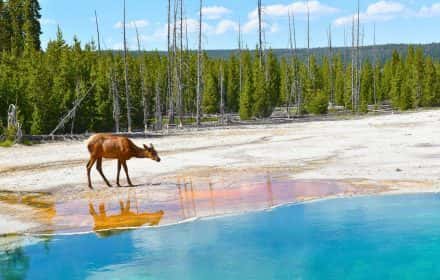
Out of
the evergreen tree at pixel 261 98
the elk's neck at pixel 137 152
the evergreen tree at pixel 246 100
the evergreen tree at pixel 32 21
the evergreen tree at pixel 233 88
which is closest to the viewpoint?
the elk's neck at pixel 137 152

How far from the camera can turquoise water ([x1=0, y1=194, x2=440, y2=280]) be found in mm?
9531

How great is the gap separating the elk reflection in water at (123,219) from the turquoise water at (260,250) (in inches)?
22.1

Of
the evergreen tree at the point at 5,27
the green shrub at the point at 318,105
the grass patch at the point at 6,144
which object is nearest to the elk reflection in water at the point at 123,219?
the grass patch at the point at 6,144

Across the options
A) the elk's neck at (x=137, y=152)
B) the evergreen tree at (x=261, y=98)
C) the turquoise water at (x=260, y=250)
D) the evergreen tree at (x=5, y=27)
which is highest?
the evergreen tree at (x=5, y=27)

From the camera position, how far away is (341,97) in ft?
238

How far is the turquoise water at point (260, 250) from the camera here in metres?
9.53

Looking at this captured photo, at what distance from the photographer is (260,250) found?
1055 centimetres

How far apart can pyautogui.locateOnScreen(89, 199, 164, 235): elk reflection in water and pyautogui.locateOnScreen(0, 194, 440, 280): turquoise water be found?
22.1 inches

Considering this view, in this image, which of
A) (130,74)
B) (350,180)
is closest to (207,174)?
(350,180)

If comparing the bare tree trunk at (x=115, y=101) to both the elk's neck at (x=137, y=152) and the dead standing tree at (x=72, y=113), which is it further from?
the elk's neck at (x=137, y=152)

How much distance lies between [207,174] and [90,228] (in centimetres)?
720

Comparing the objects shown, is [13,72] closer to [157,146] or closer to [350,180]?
[157,146]

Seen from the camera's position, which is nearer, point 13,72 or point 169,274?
point 169,274

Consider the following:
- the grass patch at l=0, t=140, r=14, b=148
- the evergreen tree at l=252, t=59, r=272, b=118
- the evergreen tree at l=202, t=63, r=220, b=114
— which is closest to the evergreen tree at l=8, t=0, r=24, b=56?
the evergreen tree at l=202, t=63, r=220, b=114
